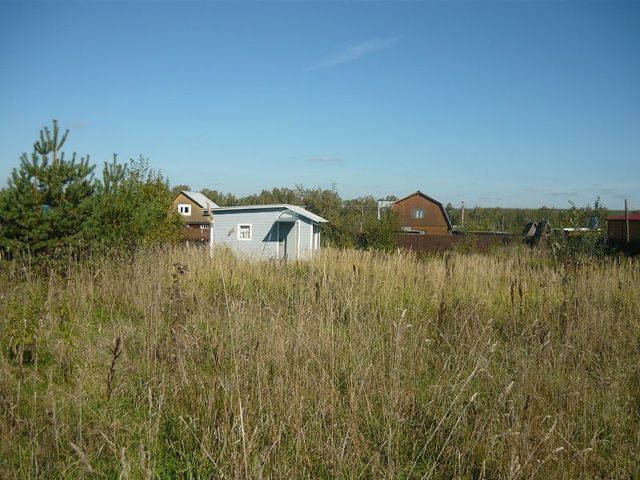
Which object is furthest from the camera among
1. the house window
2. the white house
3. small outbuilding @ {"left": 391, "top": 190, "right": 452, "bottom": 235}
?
small outbuilding @ {"left": 391, "top": 190, "right": 452, "bottom": 235}

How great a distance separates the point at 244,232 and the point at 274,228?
186cm

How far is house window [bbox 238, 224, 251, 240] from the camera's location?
83.4ft

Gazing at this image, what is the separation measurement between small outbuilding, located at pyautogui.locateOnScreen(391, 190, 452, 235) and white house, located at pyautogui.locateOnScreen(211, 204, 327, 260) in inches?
1225

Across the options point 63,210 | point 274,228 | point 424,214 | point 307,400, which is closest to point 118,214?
point 63,210

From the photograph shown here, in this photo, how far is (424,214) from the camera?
55.0 metres

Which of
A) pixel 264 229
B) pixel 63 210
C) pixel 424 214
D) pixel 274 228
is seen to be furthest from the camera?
pixel 424 214

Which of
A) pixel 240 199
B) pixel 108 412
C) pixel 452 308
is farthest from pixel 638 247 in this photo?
pixel 240 199

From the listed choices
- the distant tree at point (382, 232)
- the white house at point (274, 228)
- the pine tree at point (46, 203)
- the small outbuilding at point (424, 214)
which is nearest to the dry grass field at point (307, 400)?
the pine tree at point (46, 203)

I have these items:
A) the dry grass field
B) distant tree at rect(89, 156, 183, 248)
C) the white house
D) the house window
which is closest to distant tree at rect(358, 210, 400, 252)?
the white house

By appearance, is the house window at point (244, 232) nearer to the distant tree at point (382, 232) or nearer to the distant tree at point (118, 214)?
the distant tree at point (382, 232)

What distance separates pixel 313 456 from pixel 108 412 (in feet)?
4.41

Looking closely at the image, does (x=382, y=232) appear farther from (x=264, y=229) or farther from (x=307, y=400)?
(x=307, y=400)

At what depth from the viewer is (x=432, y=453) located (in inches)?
103

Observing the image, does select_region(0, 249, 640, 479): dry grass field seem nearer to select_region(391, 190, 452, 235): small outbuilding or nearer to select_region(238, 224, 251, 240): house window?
select_region(238, 224, 251, 240): house window
